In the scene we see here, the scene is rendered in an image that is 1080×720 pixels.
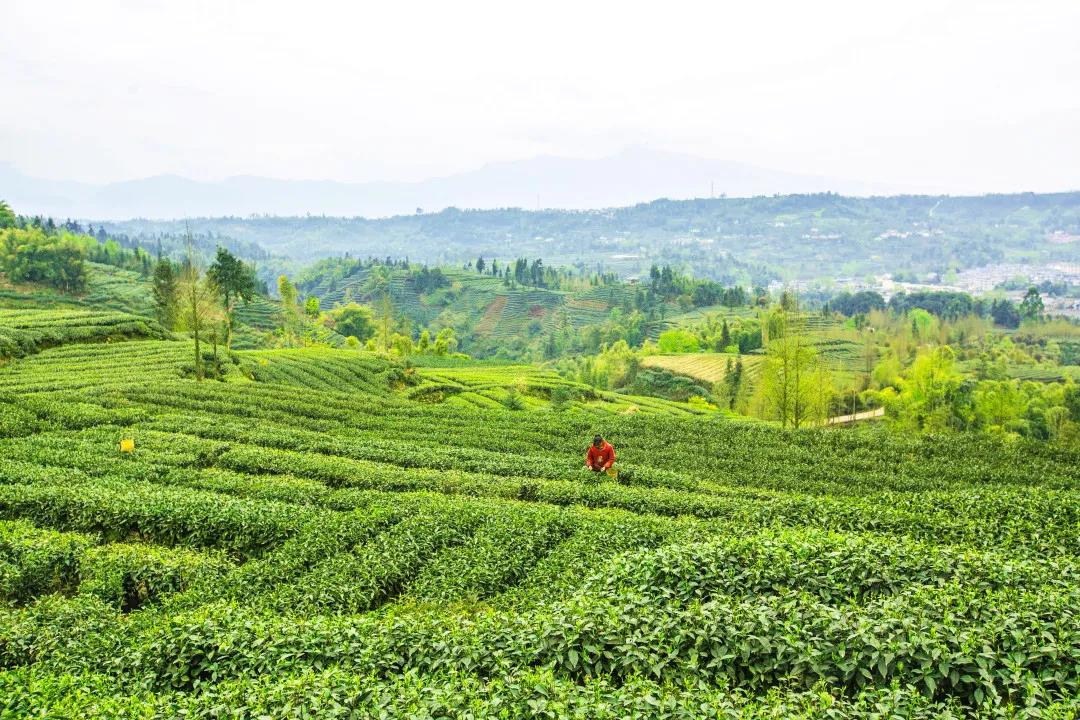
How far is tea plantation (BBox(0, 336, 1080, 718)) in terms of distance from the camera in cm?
643

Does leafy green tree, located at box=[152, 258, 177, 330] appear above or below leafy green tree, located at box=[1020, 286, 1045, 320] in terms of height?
above

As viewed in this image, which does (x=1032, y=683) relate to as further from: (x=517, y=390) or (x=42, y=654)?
(x=517, y=390)

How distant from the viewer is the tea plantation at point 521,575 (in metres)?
6.43

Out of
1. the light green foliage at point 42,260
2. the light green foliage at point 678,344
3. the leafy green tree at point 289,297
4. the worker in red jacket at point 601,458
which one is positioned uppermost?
the light green foliage at point 42,260

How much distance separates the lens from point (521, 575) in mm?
11484

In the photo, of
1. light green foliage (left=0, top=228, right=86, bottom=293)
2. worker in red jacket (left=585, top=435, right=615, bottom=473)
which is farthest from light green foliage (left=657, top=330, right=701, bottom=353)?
worker in red jacket (left=585, top=435, right=615, bottom=473)

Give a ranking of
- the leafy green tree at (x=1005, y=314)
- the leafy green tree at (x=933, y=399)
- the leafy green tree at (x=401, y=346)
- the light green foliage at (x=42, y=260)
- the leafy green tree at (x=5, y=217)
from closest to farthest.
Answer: the leafy green tree at (x=933, y=399) < the leafy green tree at (x=401, y=346) < the light green foliage at (x=42, y=260) < the leafy green tree at (x=5, y=217) < the leafy green tree at (x=1005, y=314)

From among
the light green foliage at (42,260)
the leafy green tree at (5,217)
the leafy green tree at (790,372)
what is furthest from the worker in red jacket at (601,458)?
the leafy green tree at (5,217)

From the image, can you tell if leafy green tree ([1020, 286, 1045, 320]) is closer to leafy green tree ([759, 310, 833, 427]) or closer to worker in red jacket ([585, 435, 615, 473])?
leafy green tree ([759, 310, 833, 427])

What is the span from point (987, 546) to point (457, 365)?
60042mm

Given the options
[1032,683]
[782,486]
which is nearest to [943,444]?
[782,486]

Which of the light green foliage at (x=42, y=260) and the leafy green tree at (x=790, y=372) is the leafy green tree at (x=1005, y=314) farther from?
the light green foliage at (x=42, y=260)

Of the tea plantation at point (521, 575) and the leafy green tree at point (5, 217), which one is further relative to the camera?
the leafy green tree at point (5, 217)

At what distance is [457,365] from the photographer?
225ft
